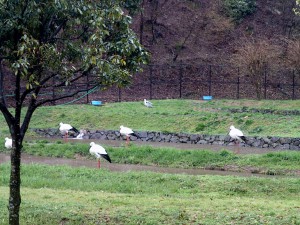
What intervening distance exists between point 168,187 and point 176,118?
10955 millimetres

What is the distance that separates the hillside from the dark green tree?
102ft

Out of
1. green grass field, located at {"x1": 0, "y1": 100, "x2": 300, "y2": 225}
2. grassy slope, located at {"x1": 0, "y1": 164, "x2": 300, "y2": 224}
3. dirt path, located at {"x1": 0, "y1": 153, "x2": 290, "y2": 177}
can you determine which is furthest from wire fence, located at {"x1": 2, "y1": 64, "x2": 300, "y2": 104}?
grassy slope, located at {"x1": 0, "y1": 164, "x2": 300, "y2": 224}

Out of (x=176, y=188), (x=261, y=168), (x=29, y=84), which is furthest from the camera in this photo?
(x=261, y=168)

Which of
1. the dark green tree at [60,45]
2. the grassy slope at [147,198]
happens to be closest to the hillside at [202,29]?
the grassy slope at [147,198]

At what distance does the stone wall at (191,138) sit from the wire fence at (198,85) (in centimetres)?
1053

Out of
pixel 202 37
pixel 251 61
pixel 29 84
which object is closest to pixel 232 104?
pixel 251 61

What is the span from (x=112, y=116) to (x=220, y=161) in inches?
341

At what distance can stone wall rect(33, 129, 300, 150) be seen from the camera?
59.9ft

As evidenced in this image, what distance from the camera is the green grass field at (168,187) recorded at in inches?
360

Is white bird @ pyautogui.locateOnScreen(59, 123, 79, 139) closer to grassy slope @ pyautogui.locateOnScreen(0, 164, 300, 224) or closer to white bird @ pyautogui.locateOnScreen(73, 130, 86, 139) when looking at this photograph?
white bird @ pyautogui.locateOnScreen(73, 130, 86, 139)

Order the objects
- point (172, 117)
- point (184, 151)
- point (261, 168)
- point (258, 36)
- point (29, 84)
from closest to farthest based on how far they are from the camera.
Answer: point (29, 84)
point (261, 168)
point (184, 151)
point (172, 117)
point (258, 36)

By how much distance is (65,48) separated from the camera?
26.3ft

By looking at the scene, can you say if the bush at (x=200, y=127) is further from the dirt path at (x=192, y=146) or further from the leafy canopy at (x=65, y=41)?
the leafy canopy at (x=65, y=41)

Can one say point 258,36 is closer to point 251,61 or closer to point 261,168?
point 251,61
